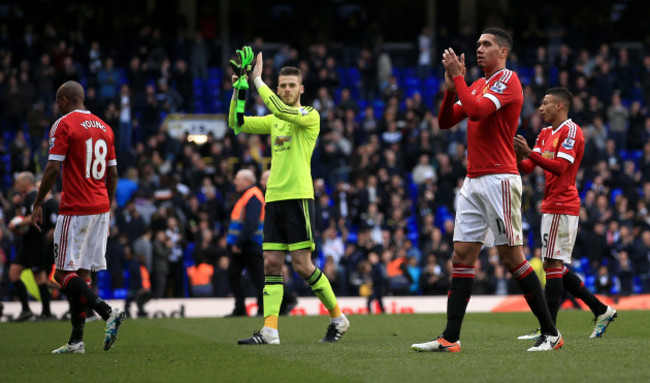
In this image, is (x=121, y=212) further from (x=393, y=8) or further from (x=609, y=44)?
(x=609, y=44)

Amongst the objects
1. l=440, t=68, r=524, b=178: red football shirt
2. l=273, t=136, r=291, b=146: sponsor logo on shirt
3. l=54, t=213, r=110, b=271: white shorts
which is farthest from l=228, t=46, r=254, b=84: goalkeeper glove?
l=440, t=68, r=524, b=178: red football shirt

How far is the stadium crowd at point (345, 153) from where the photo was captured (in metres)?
19.5

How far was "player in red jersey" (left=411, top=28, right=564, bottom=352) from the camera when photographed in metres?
7.57

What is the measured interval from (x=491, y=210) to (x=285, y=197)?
2.14m

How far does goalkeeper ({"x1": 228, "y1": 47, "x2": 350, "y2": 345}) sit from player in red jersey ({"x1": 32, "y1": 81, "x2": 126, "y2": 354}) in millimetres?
1345

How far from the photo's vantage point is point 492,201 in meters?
7.55

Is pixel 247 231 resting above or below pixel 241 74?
below

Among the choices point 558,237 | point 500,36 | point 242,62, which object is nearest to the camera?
point 500,36

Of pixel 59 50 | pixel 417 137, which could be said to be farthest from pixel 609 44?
pixel 59 50

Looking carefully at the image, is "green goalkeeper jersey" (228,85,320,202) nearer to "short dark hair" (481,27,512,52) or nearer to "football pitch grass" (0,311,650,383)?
"football pitch grass" (0,311,650,383)

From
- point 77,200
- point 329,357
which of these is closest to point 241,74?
point 77,200

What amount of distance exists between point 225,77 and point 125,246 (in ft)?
28.7

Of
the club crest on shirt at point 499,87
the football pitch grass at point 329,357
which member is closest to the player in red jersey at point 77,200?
the football pitch grass at point 329,357

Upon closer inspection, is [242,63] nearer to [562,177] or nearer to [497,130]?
[497,130]
